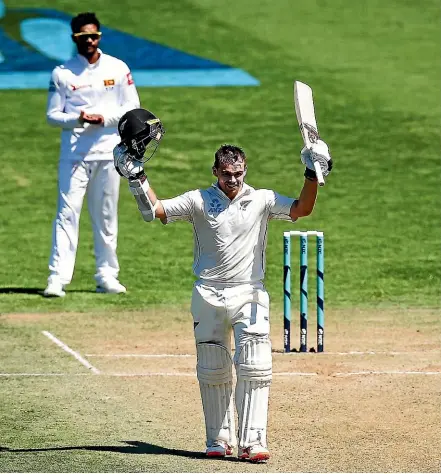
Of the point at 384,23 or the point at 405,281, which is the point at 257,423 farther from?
the point at 384,23

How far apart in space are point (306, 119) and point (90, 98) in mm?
5775

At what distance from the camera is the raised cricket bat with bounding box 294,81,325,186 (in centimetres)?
788

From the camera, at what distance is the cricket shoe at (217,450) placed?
7973 mm

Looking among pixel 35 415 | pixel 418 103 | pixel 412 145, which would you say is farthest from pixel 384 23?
pixel 35 415

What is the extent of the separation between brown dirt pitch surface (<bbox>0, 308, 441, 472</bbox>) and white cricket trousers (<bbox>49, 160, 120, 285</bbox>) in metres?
0.92

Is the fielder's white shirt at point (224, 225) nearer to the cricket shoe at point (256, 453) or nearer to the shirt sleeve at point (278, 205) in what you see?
the shirt sleeve at point (278, 205)

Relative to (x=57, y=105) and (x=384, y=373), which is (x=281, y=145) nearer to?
(x=57, y=105)

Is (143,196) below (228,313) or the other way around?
the other way around

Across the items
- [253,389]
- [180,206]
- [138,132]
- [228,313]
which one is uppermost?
[138,132]

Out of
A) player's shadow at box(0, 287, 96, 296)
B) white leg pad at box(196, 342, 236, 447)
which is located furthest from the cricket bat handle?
player's shadow at box(0, 287, 96, 296)

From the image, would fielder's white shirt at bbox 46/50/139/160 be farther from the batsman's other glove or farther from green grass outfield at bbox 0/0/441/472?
the batsman's other glove

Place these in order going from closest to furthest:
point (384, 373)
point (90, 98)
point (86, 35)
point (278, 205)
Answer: point (278, 205), point (384, 373), point (86, 35), point (90, 98)

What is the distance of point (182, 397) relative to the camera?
9789mm

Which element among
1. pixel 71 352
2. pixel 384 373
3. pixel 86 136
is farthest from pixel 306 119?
pixel 86 136
